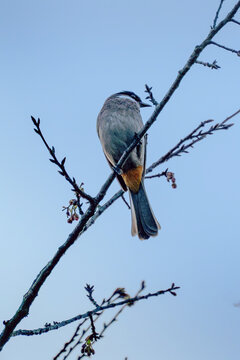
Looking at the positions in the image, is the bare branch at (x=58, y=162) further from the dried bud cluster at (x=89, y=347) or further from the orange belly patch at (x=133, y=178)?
the orange belly patch at (x=133, y=178)

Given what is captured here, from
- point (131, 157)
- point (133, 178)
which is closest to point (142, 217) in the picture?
point (133, 178)

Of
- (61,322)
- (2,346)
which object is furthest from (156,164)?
(2,346)

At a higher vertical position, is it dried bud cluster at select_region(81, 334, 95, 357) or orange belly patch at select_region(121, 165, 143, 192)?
orange belly patch at select_region(121, 165, 143, 192)

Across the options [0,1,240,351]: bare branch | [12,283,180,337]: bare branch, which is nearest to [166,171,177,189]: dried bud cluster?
[0,1,240,351]: bare branch

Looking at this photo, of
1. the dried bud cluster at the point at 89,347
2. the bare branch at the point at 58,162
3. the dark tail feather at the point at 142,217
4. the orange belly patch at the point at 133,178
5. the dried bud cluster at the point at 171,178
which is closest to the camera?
the bare branch at the point at 58,162

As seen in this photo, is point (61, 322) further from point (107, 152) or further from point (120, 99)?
point (120, 99)

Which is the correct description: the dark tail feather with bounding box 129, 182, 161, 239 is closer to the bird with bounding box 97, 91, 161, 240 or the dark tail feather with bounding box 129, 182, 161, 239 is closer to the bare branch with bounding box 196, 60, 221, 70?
→ the bird with bounding box 97, 91, 161, 240

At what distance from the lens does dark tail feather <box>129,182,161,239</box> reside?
4348mm

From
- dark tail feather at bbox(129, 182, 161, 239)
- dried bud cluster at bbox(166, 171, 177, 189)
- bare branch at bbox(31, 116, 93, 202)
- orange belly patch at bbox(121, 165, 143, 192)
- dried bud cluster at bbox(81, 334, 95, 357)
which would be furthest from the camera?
orange belly patch at bbox(121, 165, 143, 192)

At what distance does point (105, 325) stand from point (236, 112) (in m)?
1.80

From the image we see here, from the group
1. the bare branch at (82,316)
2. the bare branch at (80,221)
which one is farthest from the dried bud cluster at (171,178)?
the bare branch at (82,316)

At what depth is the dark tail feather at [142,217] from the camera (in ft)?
14.3

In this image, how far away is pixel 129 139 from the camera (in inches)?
182

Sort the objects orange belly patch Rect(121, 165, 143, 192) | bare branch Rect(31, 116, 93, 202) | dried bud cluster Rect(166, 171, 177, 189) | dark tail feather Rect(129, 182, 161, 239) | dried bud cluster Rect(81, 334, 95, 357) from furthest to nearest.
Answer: orange belly patch Rect(121, 165, 143, 192), dark tail feather Rect(129, 182, 161, 239), dried bud cluster Rect(166, 171, 177, 189), dried bud cluster Rect(81, 334, 95, 357), bare branch Rect(31, 116, 93, 202)
